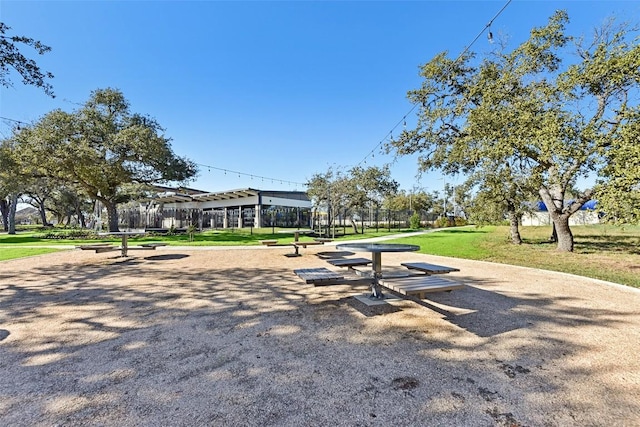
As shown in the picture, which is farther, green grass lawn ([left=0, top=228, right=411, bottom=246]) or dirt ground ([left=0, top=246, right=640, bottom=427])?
green grass lawn ([left=0, top=228, right=411, bottom=246])

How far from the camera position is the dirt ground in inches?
74.5

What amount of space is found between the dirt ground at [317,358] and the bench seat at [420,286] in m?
0.42

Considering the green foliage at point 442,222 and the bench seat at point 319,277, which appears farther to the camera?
the green foliage at point 442,222

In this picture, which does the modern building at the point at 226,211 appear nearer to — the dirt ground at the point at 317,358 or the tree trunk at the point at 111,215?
the tree trunk at the point at 111,215

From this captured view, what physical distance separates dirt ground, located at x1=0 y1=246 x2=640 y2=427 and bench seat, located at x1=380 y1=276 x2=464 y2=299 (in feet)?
1.36

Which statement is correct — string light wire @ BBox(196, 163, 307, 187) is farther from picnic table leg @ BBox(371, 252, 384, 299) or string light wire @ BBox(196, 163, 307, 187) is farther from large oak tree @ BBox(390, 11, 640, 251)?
picnic table leg @ BBox(371, 252, 384, 299)

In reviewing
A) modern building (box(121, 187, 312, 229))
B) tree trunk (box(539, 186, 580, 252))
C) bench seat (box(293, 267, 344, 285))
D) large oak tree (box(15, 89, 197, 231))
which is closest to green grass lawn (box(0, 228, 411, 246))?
large oak tree (box(15, 89, 197, 231))

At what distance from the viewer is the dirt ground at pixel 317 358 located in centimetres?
189

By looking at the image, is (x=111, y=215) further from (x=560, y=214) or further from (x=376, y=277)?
(x=560, y=214)

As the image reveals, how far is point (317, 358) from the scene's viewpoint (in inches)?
104

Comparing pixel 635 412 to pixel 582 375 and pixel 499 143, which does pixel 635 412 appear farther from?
pixel 499 143

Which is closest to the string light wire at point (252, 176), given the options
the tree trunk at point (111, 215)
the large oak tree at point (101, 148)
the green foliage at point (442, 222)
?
the large oak tree at point (101, 148)

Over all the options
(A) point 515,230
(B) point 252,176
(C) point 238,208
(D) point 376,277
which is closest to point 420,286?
(D) point 376,277

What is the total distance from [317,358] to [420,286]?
1.49 m
